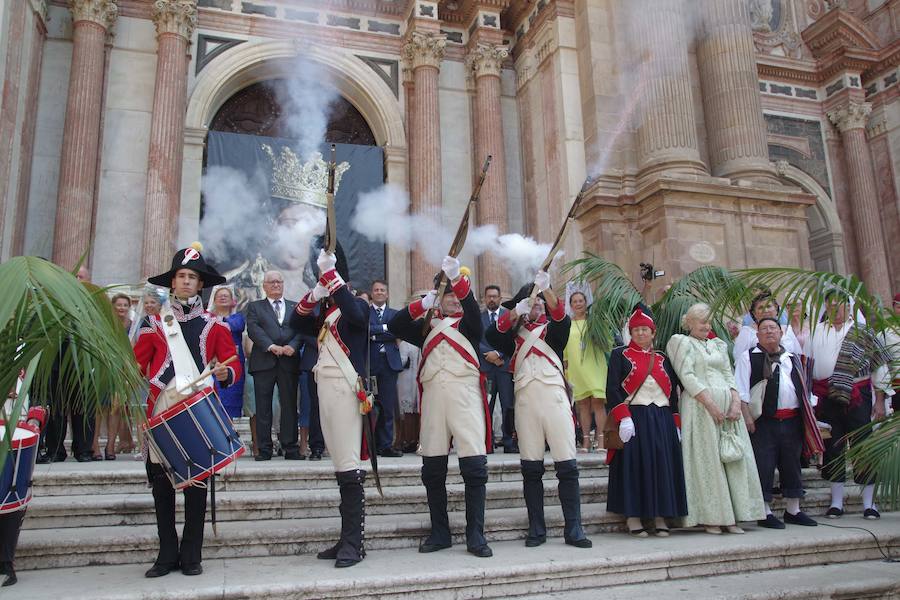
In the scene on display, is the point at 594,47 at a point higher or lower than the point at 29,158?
higher

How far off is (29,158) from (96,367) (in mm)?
10164

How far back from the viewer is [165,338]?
423cm

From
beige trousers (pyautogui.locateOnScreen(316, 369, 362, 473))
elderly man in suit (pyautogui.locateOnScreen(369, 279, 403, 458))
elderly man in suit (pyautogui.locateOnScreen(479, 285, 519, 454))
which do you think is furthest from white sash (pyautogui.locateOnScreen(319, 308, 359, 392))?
elderly man in suit (pyautogui.locateOnScreen(479, 285, 519, 454))

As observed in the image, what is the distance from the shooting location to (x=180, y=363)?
4.16 meters

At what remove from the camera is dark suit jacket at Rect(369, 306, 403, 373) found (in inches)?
308

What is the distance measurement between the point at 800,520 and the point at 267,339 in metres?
5.00

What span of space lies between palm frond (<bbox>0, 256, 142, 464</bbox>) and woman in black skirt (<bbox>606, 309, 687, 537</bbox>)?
11.8 ft

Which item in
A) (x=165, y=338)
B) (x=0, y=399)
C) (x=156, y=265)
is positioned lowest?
(x=0, y=399)

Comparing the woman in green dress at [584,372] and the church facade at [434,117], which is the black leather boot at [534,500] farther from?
the church facade at [434,117]

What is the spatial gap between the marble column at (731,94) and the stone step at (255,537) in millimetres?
8806

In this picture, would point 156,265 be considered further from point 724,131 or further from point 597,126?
point 724,131

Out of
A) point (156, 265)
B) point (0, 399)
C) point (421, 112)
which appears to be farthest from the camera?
point (421, 112)

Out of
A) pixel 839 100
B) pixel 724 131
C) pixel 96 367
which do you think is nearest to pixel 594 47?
pixel 724 131

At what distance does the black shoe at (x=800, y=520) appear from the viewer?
5.68m
